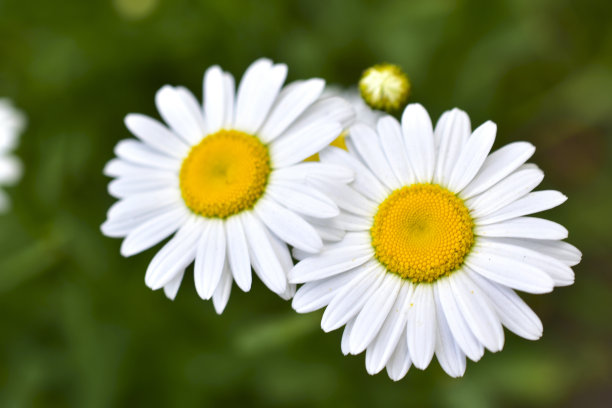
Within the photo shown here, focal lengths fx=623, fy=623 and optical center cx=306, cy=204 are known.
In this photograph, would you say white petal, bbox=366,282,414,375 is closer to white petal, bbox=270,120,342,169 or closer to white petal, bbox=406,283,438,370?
white petal, bbox=406,283,438,370

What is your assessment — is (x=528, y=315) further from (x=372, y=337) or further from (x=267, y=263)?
(x=267, y=263)

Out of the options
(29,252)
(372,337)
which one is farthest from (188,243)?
(29,252)

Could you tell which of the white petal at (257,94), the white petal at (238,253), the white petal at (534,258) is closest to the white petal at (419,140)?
the white petal at (534,258)

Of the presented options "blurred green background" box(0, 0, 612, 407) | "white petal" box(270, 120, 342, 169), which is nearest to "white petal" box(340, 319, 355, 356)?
"white petal" box(270, 120, 342, 169)

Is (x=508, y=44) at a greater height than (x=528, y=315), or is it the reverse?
(x=508, y=44)

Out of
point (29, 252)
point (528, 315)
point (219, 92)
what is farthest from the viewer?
point (29, 252)

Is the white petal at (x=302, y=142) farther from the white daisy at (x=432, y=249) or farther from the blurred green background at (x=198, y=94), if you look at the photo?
the blurred green background at (x=198, y=94)

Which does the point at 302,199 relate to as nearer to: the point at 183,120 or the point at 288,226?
the point at 288,226

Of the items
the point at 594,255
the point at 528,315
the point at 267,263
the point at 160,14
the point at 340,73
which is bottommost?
the point at 528,315
